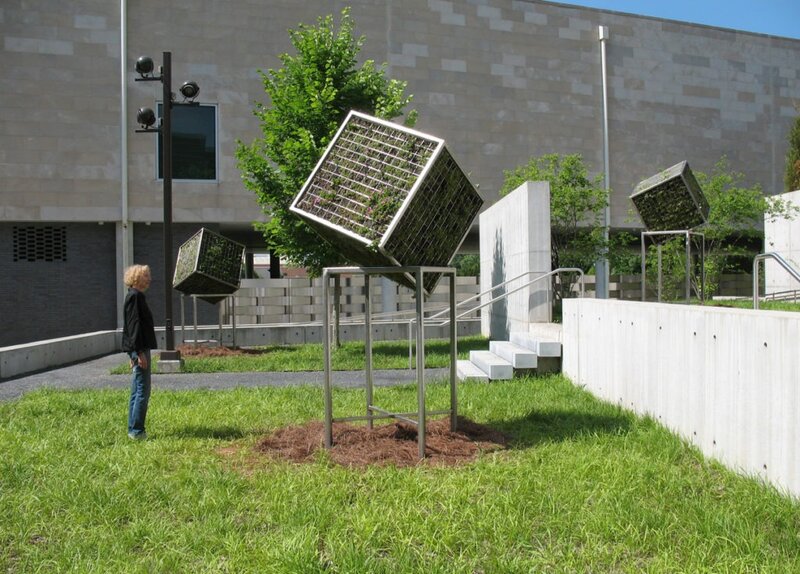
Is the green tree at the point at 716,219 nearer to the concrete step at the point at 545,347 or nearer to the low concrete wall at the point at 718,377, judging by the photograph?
the concrete step at the point at 545,347

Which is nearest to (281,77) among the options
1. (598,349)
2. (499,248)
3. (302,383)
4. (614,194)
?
(499,248)

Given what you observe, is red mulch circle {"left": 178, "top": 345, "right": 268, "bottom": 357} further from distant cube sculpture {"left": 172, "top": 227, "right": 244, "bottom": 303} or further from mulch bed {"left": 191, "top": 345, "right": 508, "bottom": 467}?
mulch bed {"left": 191, "top": 345, "right": 508, "bottom": 467}

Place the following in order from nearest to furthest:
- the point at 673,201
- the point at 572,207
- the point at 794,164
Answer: the point at 673,201 < the point at 572,207 < the point at 794,164

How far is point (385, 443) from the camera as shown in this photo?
6.00m

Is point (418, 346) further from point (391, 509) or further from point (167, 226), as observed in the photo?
point (167, 226)

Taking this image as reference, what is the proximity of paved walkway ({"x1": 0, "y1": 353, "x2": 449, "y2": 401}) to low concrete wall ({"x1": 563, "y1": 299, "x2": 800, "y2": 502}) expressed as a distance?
3983 millimetres

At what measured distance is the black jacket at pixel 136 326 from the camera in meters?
6.62

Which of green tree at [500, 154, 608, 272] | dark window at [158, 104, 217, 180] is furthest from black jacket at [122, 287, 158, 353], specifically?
dark window at [158, 104, 217, 180]

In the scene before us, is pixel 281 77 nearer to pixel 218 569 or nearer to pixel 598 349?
pixel 598 349

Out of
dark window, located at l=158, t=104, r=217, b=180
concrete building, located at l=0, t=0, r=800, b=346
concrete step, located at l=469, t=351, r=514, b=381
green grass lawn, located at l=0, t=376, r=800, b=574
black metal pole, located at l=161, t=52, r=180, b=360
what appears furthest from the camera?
dark window, located at l=158, t=104, r=217, b=180

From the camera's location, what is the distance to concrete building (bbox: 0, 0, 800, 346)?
772 inches

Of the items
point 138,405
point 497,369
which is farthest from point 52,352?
point 497,369

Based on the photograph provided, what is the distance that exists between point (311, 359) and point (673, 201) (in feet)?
23.0

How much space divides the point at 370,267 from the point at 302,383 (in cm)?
469
